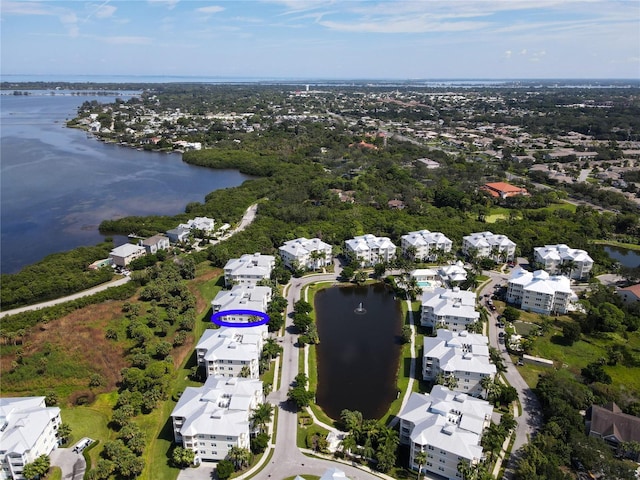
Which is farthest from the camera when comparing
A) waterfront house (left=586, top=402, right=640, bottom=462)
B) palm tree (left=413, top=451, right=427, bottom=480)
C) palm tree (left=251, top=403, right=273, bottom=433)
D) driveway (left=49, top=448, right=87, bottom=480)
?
palm tree (left=251, top=403, right=273, bottom=433)

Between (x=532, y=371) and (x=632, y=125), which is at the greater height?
(x=632, y=125)

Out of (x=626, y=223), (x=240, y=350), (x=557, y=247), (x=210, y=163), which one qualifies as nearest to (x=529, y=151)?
(x=626, y=223)

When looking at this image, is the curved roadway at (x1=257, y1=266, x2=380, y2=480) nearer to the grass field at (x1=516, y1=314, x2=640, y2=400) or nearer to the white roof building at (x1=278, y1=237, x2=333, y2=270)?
the white roof building at (x1=278, y1=237, x2=333, y2=270)

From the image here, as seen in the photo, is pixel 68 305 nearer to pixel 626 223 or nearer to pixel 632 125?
pixel 626 223

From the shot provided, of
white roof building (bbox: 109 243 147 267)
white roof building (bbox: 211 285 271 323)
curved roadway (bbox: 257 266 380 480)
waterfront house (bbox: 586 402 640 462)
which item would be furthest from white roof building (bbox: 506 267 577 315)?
white roof building (bbox: 109 243 147 267)

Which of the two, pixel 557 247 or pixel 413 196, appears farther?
pixel 413 196

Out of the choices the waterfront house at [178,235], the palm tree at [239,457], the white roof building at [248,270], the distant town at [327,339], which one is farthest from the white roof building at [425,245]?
the palm tree at [239,457]
